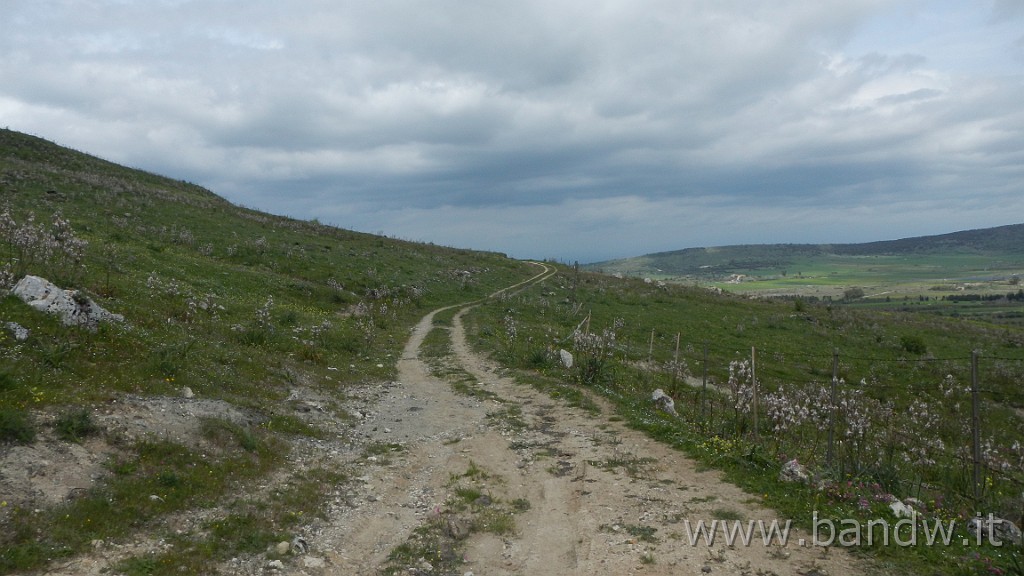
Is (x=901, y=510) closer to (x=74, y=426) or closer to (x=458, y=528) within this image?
(x=458, y=528)

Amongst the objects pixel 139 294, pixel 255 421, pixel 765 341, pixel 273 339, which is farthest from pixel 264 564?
pixel 765 341

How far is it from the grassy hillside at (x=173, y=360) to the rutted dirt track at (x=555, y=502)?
1.32 metres

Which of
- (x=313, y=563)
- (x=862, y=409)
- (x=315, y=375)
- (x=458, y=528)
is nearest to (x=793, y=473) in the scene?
(x=458, y=528)

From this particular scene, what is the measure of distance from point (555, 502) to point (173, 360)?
1012 centimetres

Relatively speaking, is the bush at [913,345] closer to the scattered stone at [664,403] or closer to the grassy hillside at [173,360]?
the scattered stone at [664,403]

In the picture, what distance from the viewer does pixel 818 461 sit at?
37.4 ft

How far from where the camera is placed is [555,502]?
9.79 m

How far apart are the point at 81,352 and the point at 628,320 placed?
111 ft

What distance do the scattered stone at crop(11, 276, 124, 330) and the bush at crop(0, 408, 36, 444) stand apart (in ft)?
15.8

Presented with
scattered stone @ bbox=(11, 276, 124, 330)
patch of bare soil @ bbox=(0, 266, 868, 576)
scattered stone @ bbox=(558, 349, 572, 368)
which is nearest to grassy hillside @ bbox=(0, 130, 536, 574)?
scattered stone @ bbox=(11, 276, 124, 330)

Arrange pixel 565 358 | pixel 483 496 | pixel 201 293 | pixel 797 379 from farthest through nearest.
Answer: pixel 797 379, pixel 201 293, pixel 565 358, pixel 483 496

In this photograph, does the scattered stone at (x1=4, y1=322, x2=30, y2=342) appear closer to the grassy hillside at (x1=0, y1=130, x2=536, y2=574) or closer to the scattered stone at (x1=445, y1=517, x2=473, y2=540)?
the grassy hillside at (x1=0, y1=130, x2=536, y2=574)

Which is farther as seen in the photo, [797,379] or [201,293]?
[797,379]

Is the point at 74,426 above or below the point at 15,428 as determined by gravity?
below
